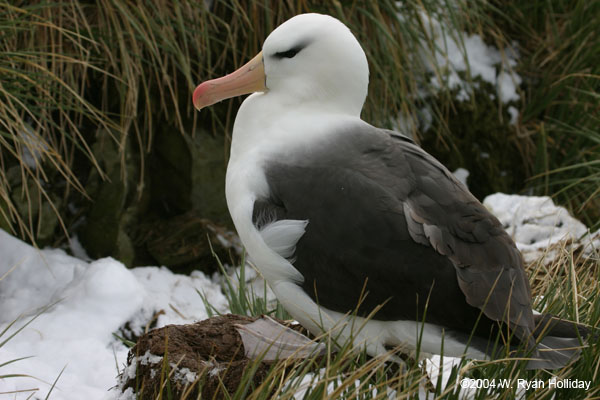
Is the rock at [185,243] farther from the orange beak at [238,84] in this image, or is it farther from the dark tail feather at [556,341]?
the dark tail feather at [556,341]

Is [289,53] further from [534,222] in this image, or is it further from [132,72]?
[534,222]

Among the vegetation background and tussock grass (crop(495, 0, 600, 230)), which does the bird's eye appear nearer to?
the vegetation background

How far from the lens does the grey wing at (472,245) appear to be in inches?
81.0

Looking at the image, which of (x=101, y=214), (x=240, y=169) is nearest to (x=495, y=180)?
(x=101, y=214)

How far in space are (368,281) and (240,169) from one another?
56cm

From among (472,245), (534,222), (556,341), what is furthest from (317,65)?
(534,222)

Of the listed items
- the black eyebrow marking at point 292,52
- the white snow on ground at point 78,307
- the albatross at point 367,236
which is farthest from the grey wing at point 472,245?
the white snow on ground at point 78,307

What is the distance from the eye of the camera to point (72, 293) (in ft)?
12.1

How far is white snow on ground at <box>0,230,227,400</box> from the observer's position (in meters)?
3.20

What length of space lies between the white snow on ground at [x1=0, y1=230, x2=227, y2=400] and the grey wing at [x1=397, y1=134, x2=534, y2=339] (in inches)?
58.2

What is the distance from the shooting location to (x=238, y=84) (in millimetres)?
→ 2609

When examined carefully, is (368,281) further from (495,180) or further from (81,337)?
(495,180)

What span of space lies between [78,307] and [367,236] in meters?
2.04

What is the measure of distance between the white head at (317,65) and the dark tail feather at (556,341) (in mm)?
916
